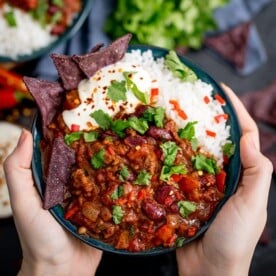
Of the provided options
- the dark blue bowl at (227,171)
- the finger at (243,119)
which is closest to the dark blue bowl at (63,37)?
the dark blue bowl at (227,171)

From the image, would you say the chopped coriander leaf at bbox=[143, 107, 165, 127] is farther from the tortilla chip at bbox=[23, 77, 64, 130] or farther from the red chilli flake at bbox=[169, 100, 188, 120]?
the tortilla chip at bbox=[23, 77, 64, 130]

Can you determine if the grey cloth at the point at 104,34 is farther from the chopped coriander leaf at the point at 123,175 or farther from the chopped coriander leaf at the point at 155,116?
the chopped coriander leaf at the point at 123,175

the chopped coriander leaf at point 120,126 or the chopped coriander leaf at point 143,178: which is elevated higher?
the chopped coriander leaf at point 120,126

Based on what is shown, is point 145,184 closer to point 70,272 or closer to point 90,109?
point 90,109

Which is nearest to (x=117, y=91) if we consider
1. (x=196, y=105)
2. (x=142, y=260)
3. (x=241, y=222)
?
(x=196, y=105)

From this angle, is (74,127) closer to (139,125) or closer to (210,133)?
(139,125)

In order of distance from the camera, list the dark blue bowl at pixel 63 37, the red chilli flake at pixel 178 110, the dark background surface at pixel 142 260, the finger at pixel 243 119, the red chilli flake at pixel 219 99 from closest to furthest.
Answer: the red chilli flake at pixel 178 110, the red chilli flake at pixel 219 99, the finger at pixel 243 119, the dark background surface at pixel 142 260, the dark blue bowl at pixel 63 37
